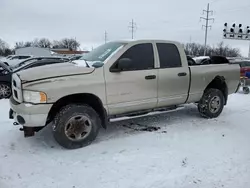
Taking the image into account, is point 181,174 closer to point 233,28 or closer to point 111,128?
point 111,128

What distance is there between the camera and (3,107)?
8180mm

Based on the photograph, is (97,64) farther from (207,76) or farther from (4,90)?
(4,90)

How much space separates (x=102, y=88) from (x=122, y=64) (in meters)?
0.57

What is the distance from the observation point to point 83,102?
5023mm

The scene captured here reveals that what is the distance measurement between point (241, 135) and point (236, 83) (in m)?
2.21

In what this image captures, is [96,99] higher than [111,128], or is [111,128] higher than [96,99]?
[96,99]

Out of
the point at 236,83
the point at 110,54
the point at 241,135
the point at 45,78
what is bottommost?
the point at 241,135

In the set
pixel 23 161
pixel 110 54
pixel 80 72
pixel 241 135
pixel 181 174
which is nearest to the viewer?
pixel 181 174

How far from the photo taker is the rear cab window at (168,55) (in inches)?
230

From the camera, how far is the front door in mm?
5105

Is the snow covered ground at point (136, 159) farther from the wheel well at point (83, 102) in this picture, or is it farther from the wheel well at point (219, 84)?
the wheel well at point (219, 84)

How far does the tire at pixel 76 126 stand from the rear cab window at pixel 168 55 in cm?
194

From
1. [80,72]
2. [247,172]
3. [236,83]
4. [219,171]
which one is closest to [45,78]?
[80,72]

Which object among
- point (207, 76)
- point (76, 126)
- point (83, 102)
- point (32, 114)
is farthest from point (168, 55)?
point (32, 114)
